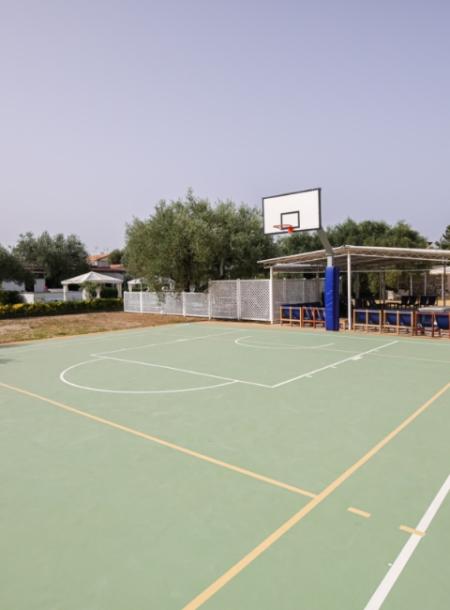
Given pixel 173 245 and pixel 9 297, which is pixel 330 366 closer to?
pixel 173 245

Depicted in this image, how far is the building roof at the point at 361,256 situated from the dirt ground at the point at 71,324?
5799 millimetres

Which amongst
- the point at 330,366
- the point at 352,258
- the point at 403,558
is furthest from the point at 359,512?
the point at 352,258

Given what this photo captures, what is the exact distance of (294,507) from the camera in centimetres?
364

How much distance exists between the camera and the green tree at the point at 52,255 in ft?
163

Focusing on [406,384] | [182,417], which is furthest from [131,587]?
[406,384]

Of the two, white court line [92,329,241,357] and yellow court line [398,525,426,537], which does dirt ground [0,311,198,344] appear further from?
yellow court line [398,525,426,537]

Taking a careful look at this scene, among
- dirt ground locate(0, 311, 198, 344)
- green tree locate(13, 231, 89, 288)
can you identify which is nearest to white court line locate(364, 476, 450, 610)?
dirt ground locate(0, 311, 198, 344)

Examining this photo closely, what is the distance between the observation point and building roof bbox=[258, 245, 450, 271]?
52.2ft

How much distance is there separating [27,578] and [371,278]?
32.4 m

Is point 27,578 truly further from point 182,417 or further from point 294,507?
point 182,417

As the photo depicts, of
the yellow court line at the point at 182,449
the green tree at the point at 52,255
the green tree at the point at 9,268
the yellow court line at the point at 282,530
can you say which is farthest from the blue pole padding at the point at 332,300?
the green tree at the point at 52,255

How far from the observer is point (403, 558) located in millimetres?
2945

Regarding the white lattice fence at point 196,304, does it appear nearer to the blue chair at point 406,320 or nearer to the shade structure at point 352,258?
the shade structure at point 352,258

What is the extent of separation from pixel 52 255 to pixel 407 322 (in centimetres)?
4323
